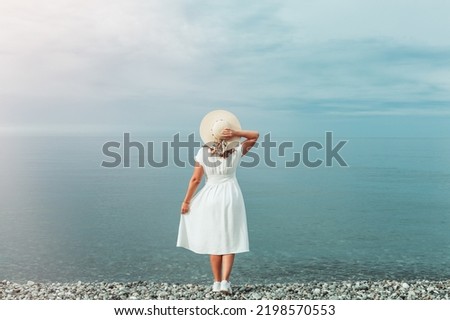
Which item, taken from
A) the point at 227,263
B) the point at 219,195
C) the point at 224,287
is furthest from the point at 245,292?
the point at 219,195

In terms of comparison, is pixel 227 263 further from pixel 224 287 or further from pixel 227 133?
pixel 227 133

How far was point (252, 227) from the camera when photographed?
15.2 m

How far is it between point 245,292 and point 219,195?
51.1 inches

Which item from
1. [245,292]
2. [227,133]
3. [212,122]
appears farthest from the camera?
[245,292]

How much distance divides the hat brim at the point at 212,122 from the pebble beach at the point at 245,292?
176cm

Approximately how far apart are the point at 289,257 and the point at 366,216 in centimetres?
799

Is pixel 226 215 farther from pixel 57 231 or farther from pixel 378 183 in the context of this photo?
pixel 378 183

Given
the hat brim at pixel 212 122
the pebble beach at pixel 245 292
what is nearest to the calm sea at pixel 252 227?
the hat brim at pixel 212 122

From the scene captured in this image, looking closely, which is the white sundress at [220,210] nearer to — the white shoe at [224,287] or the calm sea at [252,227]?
the white shoe at [224,287]

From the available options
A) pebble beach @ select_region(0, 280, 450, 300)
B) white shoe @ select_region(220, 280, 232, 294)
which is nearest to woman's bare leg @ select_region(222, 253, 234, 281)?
white shoe @ select_region(220, 280, 232, 294)

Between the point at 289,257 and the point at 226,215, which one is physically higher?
the point at 226,215

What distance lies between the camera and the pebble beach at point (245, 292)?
21.5 feet
